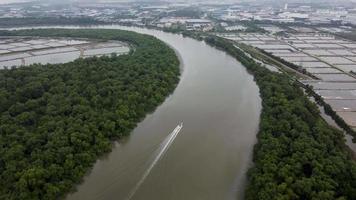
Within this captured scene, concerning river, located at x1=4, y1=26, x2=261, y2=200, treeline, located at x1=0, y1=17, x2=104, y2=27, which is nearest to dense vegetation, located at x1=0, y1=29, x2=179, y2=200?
river, located at x1=4, y1=26, x2=261, y2=200

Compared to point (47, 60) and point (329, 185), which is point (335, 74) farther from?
point (47, 60)

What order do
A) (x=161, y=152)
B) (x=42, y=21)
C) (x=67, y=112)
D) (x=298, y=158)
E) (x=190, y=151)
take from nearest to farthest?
(x=298, y=158) → (x=161, y=152) → (x=190, y=151) → (x=67, y=112) → (x=42, y=21)

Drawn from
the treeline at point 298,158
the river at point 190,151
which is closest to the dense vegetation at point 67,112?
the river at point 190,151

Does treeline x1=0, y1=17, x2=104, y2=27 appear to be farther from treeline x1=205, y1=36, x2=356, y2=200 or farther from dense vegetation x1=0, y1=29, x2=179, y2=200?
treeline x1=205, y1=36, x2=356, y2=200

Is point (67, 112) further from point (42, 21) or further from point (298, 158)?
point (42, 21)

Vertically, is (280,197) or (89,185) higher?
(280,197)

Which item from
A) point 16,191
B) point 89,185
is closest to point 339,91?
point 89,185

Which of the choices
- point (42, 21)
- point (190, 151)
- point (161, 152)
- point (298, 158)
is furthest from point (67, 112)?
point (42, 21)
